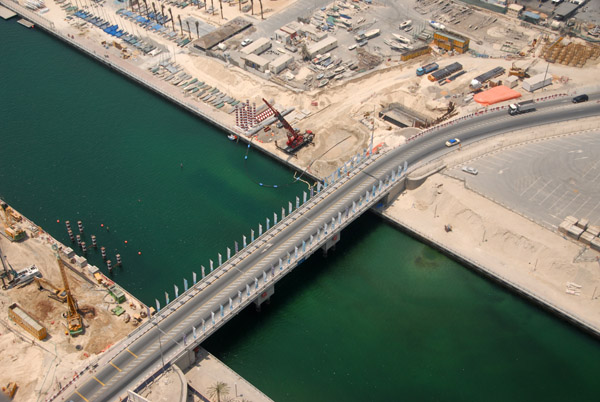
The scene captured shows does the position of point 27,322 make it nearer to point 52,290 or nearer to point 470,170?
point 52,290

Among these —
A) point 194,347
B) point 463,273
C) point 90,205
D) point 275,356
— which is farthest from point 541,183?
point 90,205

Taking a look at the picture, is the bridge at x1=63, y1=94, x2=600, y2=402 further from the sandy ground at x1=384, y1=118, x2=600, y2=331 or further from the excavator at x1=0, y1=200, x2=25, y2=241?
the excavator at x1=0, y1=200, x2=25, y2=241

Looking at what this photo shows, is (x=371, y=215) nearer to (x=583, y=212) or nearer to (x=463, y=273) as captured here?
(x=463, y=273)

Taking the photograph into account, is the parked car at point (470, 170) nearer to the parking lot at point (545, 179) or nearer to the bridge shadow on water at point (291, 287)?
the parking lot at point (545, 179)

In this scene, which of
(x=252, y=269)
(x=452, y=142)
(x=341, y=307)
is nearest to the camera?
(x=252, y=269)

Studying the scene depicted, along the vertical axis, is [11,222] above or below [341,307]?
above

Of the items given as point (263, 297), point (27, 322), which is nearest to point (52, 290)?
point (27, 322)
